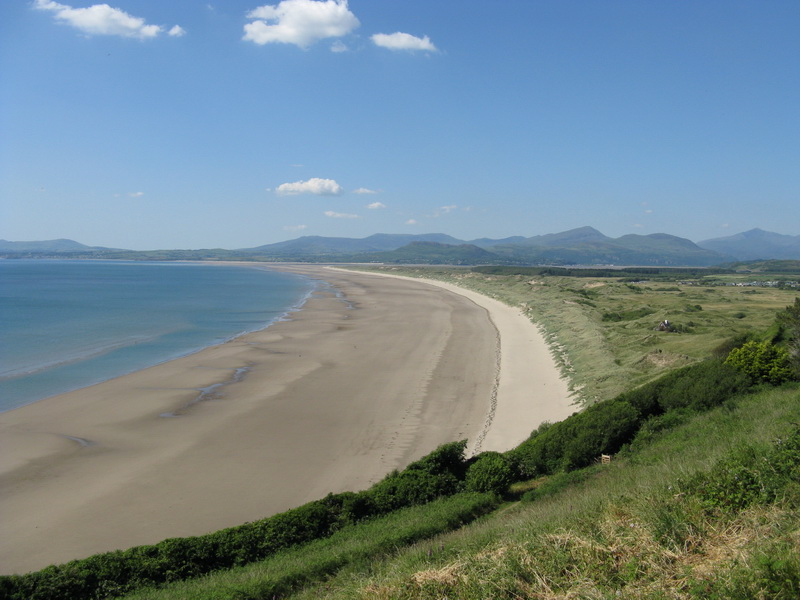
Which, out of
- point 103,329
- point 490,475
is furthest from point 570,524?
point 103,329

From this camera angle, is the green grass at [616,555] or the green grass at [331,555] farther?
the green grass at [331,555]

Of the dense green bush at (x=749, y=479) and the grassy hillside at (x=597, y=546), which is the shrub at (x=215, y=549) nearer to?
the grassy hillside at (x=597, y=546)

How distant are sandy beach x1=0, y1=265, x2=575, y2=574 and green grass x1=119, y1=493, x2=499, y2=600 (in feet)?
13.5

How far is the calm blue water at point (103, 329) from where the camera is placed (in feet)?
86.7

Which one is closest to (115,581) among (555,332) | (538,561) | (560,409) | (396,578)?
(396,578)

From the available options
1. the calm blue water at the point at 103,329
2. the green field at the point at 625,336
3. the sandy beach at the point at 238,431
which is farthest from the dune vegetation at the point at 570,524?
the calm blue water at the point at 103,329

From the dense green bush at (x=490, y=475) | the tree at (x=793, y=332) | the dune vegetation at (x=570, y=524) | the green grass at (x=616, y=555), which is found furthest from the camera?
the tree at (x=793, y=332)

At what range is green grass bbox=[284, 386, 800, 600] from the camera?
4.76 metres

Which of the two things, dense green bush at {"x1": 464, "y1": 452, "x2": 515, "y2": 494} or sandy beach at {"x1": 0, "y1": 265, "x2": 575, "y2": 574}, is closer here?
dense green bush at {"x1": 464, "y1": 452, "x2": 515, "y2": 494}

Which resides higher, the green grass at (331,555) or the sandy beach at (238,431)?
the green grass at (331,555)

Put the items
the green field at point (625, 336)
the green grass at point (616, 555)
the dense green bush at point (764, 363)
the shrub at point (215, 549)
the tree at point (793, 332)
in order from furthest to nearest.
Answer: the green field at point (625, 336) → the tree at point (793, 332) → the dense green bush at point (764, 363) → the shrub at point (215, 549) → the green grass at point (616, 555)

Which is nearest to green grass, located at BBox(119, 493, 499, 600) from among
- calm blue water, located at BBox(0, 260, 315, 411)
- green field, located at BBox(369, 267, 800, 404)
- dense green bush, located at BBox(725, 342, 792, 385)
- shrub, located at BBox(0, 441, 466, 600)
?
shrub, located at BBox(0, 441, 466, 600)

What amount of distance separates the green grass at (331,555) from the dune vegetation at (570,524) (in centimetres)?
3

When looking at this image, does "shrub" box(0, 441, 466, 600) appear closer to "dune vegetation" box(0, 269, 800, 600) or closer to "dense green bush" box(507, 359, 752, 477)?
"dune vegetation" box(0, 269, 800, 600)
